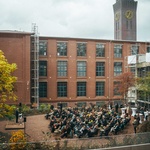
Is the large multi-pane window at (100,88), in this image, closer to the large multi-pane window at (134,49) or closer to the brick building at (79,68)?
the brick building at (79,68)

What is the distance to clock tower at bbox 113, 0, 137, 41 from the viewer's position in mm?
71812

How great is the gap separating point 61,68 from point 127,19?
41.8 meters

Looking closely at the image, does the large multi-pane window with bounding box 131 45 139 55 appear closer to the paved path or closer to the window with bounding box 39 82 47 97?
the window with bounding box 39 82 47 97

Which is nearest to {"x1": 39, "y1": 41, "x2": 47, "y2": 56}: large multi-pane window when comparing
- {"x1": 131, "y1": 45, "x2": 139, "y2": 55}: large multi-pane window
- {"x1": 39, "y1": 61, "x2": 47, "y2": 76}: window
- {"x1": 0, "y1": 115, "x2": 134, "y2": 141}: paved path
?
{"x1": 39, "y1": 61, "x2": 47, "y2": 76}: window

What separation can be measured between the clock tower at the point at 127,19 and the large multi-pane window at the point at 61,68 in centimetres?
3792

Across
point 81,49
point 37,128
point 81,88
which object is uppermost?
point 81,49

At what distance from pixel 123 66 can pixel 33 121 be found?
68.9ft

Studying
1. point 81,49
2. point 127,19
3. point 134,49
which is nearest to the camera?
point 81,49

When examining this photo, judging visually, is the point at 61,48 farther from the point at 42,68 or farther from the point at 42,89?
the point at 42,89

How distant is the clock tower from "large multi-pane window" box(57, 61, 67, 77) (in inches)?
1493

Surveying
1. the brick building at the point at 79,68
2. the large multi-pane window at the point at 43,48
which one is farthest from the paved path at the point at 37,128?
the large multi-pane window at the point at 43,48

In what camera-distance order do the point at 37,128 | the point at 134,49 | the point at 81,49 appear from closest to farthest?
the point at 37,128, the point at 81,49, the point at 134,49

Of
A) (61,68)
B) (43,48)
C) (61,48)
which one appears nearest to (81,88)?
(61,68)

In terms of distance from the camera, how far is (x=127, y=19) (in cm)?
7281
